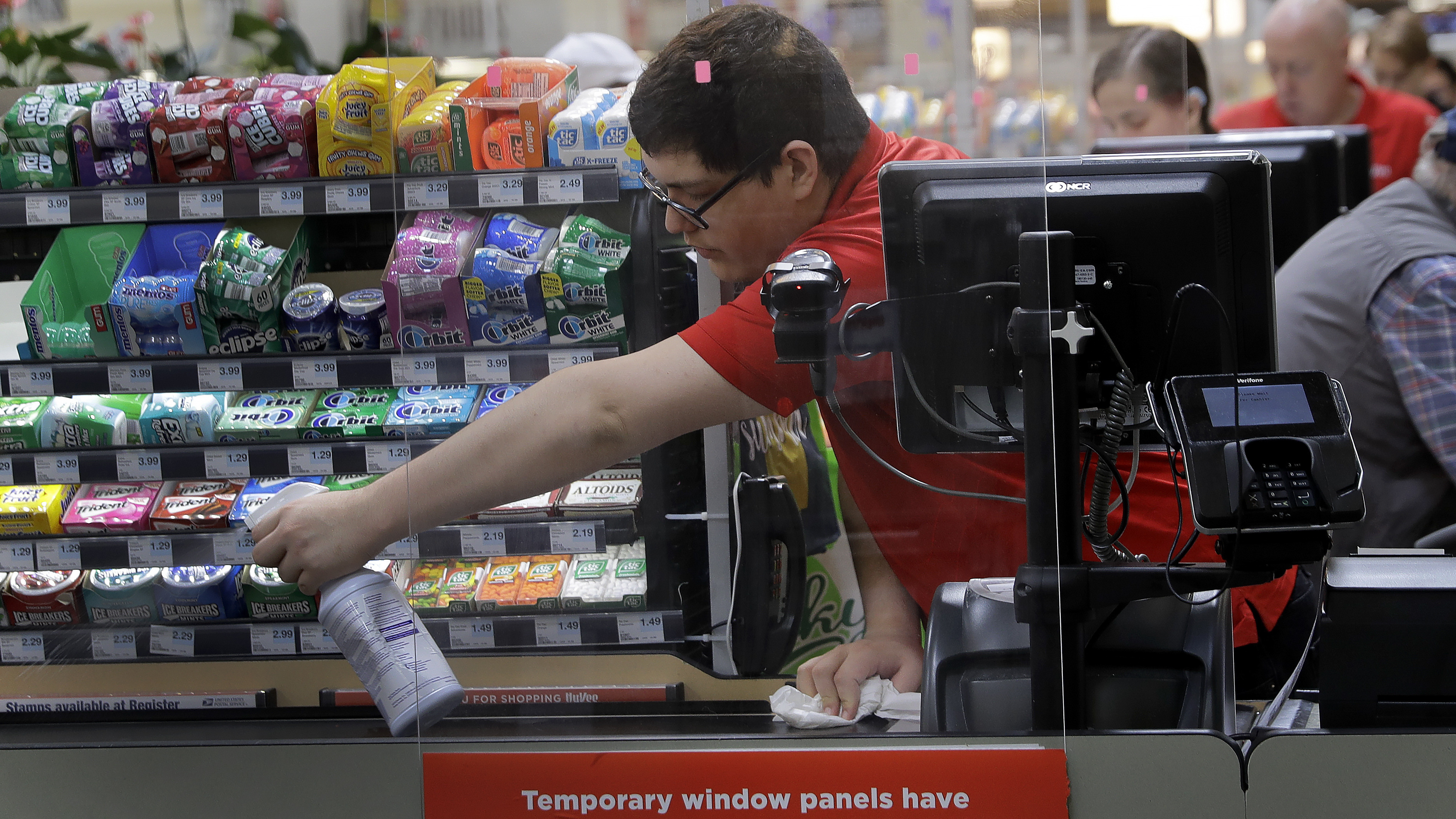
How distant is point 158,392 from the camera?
6.91 feet

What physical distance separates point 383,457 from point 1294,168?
1.88m

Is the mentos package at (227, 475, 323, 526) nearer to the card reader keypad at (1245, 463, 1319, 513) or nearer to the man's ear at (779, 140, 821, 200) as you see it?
the man's ear at (779, 140, 821, 200)

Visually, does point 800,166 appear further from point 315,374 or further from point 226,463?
point 226,463

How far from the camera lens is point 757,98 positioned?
4.30 ft

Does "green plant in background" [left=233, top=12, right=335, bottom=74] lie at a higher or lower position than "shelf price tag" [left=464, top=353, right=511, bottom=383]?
higher

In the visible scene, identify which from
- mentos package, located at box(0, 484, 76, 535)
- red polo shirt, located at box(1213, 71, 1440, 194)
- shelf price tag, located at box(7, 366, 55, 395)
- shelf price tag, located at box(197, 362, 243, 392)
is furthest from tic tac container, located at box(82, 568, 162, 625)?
red polo shirt, located at box(1213, 71, 1440, 194)

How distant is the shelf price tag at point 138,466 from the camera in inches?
83.0

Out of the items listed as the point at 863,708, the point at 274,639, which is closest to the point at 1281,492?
the point at 863,708

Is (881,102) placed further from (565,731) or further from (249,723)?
(249,723)

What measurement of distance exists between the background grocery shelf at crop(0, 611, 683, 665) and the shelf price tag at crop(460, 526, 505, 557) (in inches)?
5.7

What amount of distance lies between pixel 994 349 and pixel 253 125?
1.51m

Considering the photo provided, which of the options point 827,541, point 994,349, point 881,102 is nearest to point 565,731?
point 827,541

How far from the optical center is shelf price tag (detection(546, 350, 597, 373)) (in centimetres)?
144

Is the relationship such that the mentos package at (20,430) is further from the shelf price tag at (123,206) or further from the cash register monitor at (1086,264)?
the cash register monitor at (1086,264)
